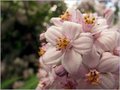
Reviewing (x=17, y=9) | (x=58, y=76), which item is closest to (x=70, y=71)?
(x=58, y=76)

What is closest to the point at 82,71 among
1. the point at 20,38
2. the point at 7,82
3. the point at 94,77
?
the point at 94,77

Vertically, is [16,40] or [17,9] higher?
[17,9]

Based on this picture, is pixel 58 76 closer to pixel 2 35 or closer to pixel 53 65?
pixel 53 65

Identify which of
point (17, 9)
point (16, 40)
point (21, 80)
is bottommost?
point (21, 80)

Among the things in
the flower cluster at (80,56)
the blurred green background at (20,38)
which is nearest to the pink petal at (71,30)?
the flower cluster at (80,56)

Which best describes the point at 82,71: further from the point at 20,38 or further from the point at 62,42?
the point at 20,38

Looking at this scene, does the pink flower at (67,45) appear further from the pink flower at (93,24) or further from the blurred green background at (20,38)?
the blurred green background at (20,38)
